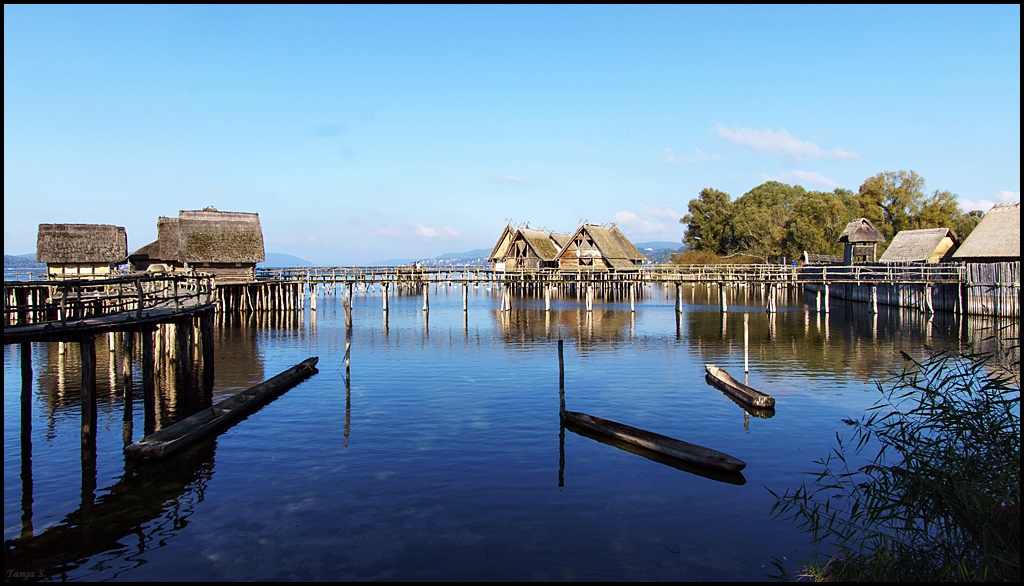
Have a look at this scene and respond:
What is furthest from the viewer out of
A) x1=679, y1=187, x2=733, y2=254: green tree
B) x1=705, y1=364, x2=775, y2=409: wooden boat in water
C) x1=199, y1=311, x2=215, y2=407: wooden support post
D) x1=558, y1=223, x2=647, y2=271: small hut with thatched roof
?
x1=679, y1=187, x2=733, y2=254: green tree

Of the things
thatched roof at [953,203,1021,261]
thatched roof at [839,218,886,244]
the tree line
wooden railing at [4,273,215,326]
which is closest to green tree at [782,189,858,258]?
the tree line

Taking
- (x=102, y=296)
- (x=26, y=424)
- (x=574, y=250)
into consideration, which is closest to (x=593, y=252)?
(x=574, y=250)

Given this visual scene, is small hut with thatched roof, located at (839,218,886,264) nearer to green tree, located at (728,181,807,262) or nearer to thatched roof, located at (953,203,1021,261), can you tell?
thatched roof, located at (953,203,1021,261)

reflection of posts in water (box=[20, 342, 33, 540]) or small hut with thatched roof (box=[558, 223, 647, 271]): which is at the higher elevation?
small hut with thatched roof (box=[558, 223, 647, 271])

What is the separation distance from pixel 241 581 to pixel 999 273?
39.8 metres

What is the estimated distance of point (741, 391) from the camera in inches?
759

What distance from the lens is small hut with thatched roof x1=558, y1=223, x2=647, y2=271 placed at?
6431 cm

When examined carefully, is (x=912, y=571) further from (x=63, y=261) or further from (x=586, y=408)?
(x=63, y=261)

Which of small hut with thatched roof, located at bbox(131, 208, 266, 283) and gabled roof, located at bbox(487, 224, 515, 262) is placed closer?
small hut with thatched roof, located at bbox(131, 208, 266, 283)

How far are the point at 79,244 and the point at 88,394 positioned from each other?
3440 cm

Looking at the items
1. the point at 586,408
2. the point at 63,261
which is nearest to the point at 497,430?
the point at 586,408

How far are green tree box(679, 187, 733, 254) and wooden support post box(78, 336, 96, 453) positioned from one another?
88.4 metres

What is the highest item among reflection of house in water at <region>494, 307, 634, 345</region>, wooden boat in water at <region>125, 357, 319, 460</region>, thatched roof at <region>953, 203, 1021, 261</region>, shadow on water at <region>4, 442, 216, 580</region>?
thatched roof at <region>953, 203, 1021, 261</region>

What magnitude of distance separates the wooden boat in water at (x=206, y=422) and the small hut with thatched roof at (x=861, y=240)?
53.1 metres
